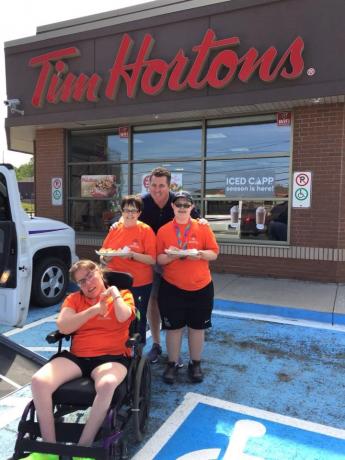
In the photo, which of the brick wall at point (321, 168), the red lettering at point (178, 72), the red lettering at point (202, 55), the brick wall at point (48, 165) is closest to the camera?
the brick wall at point (321, 168)

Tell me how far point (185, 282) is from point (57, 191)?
6820 millimetres

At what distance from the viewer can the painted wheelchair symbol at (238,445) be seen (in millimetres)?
2693

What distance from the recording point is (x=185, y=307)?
3.71 m

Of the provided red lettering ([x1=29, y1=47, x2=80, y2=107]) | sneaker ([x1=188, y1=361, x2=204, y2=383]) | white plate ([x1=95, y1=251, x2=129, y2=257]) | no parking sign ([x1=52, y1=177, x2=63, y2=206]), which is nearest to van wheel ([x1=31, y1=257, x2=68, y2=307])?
white plate ([x1=95, y1=251, x2=129, y2=257])

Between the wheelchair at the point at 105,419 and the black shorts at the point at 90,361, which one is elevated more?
the black shorts at the point at 90,361

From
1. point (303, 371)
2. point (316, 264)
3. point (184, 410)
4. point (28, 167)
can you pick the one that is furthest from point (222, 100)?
point (28, 167)

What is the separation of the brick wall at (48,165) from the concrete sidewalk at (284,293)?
14.6 ft

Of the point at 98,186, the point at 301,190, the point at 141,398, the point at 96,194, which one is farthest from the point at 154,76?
the point at 141,398

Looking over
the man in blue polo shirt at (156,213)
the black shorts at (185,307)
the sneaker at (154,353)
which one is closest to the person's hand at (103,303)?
the black shorts at (185,307)

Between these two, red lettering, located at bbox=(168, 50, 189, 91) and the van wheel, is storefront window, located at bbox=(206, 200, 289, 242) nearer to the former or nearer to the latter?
red lettering, located at bbox=(168, 50, 189, 91)

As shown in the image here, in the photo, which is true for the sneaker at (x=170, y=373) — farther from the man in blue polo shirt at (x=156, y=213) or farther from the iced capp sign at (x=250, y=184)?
the iced capp sign at (x=250, y=184)

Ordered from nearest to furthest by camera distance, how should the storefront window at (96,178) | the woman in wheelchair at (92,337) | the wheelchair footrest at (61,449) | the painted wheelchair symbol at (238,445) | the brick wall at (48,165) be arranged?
the wheelchair footrest at (61,449) → the woman in wheelchair at (92,337) → the painted wheelchair symbol at (238,445) → the storefront window at (96,178) → the brick wall at (48,165)

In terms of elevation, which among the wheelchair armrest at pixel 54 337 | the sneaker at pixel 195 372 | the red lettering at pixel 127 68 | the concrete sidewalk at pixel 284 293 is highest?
the red lettering at pixel 127 68

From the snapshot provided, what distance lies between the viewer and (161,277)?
4.03 metres
